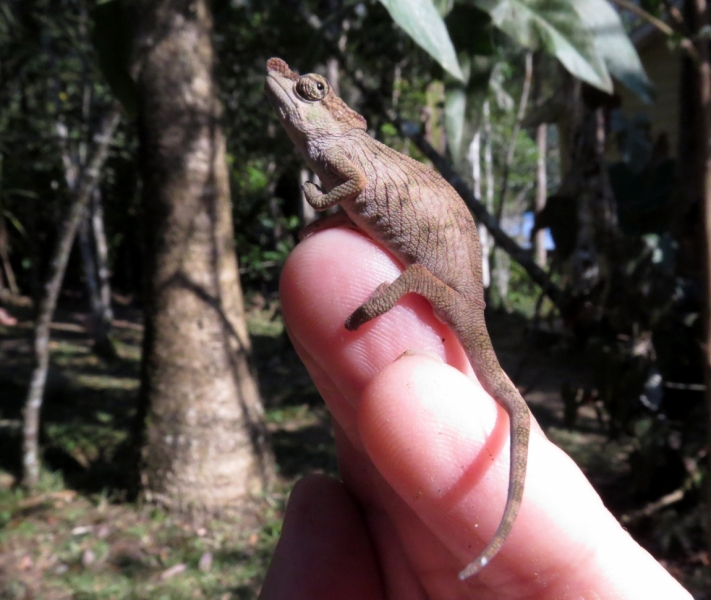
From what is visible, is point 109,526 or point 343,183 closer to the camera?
point 343,183

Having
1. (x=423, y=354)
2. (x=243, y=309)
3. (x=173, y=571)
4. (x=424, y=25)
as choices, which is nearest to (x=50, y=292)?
(x=243, y=309)

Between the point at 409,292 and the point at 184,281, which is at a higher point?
the point at 409,292

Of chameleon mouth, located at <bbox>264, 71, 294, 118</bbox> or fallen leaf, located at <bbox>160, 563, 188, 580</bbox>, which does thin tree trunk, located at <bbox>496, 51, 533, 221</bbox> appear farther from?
fallen leaf, located at <bbox>160, 563, 188, 580</bbox>

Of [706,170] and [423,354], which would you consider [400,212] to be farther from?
[706,170]

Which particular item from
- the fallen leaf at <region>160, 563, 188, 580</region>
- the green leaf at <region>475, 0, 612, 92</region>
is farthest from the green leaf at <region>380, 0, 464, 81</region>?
the fallen leaf at <region>160, 563, 188, 580</region>

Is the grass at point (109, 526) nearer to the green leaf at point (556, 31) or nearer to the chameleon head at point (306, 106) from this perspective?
the chameleon head at point (306, 106)

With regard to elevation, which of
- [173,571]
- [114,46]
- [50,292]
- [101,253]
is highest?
[114,46]
